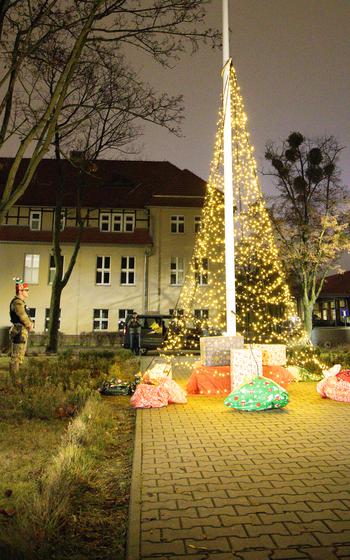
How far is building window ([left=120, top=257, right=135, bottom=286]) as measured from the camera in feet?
103

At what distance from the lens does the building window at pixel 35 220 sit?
31.9 meters

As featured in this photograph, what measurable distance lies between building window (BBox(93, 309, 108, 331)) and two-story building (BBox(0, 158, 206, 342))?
8 centimetres

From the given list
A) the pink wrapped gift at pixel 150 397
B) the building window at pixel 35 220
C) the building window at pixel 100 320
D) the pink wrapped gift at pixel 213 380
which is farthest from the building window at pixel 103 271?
the pink wrapped gift at pixel 150 397

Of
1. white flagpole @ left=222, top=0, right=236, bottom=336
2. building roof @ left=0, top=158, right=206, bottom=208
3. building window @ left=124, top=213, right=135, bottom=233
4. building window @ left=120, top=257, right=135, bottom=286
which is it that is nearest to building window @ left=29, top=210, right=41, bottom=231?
building roof @ left=0, top=158, right=206, bottom=208

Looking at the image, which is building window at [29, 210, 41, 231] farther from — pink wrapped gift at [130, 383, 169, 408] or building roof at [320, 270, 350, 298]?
building roof at [320, 270, 350, 298]

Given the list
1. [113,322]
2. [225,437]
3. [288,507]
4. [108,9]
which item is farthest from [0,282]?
[288,507]

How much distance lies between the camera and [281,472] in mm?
4094

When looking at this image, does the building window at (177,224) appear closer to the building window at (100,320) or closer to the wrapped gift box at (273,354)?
the building window at (100,320)

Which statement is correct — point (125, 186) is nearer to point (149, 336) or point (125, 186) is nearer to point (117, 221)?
point (117, 221)

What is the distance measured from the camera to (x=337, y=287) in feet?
158

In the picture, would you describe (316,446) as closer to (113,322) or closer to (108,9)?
(108,9)

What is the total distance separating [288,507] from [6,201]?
678 centimetres

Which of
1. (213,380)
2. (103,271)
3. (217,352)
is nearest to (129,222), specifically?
(103,271)

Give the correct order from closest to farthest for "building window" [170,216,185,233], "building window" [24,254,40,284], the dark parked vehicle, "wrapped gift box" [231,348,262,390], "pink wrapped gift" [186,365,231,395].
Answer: "wrapped gift box" [231,348,262,390] < "pink wrapped gift" [186,365,231,395] < the dark parked vehicle < "building window" [24,254,40,284] < "building window" [170,216,185,233]
